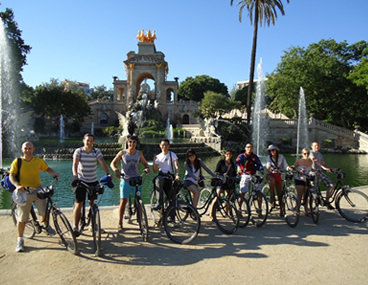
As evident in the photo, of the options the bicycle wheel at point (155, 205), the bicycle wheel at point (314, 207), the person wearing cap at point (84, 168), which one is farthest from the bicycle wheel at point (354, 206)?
the person wearing cap at point (84, 168)

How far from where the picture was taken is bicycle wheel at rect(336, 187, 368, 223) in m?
6.27

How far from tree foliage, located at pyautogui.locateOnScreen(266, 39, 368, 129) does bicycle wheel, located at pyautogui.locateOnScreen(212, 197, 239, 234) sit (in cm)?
3256

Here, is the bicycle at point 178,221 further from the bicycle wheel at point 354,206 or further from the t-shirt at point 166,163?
the bicycle wheel at point 354,206

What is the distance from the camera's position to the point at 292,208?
5.88m

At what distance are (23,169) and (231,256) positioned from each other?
12.0 feet

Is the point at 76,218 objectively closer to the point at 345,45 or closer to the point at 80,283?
the point at 80,283

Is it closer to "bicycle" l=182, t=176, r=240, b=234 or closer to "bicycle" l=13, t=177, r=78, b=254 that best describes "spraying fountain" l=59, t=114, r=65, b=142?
"bicycle" l=13, t=177, r=78, b=254

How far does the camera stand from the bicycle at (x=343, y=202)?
590 centimetres

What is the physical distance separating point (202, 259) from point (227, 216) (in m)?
1.65

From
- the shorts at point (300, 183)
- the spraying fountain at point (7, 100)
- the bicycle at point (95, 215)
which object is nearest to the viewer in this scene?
the bicycle at point (95, 215)

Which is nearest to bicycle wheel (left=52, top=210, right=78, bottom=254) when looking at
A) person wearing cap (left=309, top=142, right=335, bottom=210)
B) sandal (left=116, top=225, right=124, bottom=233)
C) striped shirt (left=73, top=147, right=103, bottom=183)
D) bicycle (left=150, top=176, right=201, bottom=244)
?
striped shirt (left=73, top=147, right=103, bottom=183)

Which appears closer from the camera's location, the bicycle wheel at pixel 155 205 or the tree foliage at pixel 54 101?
the bicycle wheel at pixel 155 205

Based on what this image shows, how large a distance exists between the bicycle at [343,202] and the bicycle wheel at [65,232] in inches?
188

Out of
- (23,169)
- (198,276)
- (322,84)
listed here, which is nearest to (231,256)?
(198,276)
